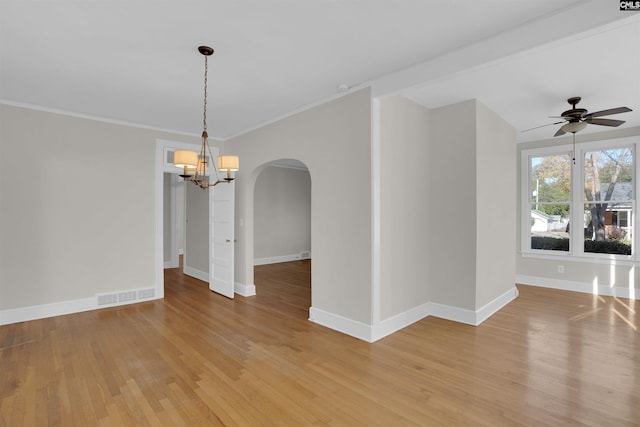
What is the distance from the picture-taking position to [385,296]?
3557 mm

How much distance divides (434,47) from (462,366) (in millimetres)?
2846

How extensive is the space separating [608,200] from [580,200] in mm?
364

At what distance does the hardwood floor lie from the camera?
2.16 metres

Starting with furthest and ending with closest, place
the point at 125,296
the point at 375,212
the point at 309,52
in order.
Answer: the point at 125,296 < the point at 375,212 < the point at 309,52

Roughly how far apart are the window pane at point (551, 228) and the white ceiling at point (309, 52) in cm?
203

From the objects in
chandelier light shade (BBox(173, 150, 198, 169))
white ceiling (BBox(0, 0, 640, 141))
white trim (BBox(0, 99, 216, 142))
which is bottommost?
chandelier light shade (BBox(173, 150, 198, 169))

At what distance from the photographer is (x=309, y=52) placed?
2.80 metres

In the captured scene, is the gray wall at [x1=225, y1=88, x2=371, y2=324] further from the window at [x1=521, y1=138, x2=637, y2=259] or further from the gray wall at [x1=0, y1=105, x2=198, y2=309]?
the window at [x1=521, y1=138, x2=637, y2=259]

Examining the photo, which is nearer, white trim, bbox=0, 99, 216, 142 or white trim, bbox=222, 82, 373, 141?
white trim, bbox=222, 82, 373, 141

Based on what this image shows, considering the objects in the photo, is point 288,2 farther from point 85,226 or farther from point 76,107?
point 85,226

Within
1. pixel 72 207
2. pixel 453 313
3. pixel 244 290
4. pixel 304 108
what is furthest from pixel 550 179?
pixel 72 207

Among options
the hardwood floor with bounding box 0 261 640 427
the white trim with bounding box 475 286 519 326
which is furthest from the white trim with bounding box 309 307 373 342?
the white trim with bounding box 475 286 519 326

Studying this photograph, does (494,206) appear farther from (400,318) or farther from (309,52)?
(309,52)

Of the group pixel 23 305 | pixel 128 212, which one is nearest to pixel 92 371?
pixel 23 305
